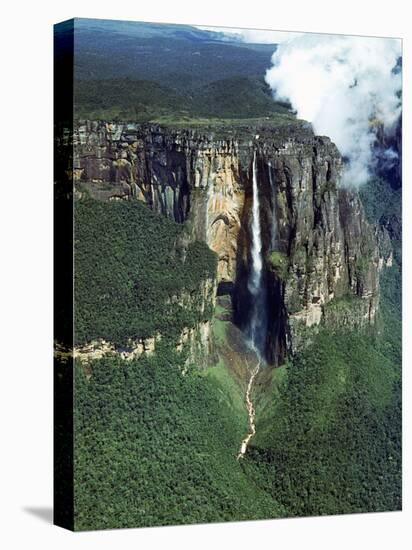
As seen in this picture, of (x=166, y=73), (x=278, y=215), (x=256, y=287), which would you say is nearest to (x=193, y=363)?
(x=256, y=287)

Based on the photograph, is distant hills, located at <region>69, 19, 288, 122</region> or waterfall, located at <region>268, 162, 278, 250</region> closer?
distant hills, located at <region>69, 19, 288, 122</region>

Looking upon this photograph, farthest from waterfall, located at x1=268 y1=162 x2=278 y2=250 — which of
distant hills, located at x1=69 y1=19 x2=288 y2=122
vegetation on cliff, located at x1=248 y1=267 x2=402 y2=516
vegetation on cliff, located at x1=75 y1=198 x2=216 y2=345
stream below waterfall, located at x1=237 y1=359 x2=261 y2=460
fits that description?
stream below waterfall, located at x1=237 y1=359 x2=261 y2=460

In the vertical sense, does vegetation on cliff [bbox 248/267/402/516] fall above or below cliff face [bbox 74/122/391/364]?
below

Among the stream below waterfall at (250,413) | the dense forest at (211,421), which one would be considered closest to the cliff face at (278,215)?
the dense forest at (211,421)

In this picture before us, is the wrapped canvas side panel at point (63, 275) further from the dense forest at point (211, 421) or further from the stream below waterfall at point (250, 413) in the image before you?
the stream below waterfall at point (250, 413)

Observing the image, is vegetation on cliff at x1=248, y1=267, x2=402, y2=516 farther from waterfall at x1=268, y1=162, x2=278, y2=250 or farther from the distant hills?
the distant hills

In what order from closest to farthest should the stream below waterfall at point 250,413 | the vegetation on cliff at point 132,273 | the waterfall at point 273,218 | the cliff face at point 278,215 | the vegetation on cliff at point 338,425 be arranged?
the vegetation on cliff at point 132,273, the cliff face at point 278,215, the stream below waterfall at point 250,413, the vegetation on cliff at point 338,425, the waterfall at point 273,218
